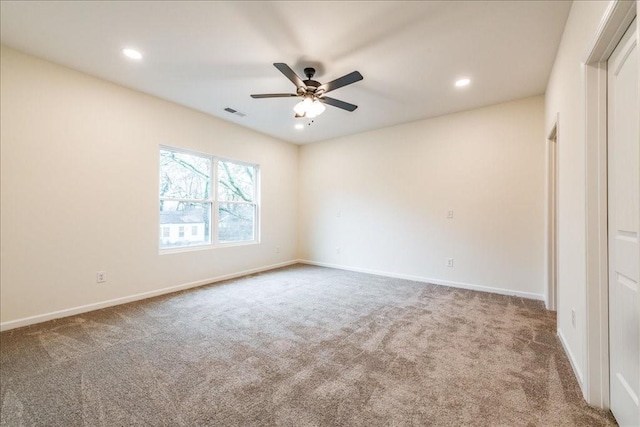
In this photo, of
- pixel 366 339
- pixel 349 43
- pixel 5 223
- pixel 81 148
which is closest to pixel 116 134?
pixel 81 148

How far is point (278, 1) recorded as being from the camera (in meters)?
2.02

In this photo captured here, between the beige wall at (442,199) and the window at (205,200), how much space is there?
148 cm

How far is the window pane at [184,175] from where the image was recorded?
3.91 m

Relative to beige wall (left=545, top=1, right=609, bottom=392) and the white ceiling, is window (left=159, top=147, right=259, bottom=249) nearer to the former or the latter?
the white ceiling

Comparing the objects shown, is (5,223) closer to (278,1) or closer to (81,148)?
(81,148)

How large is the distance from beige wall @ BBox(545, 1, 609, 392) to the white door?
0.16 m

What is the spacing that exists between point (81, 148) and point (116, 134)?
41 cm

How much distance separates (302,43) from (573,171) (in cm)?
243

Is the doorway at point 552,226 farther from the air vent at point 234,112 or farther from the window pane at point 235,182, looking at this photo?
the window pane at point 235,182

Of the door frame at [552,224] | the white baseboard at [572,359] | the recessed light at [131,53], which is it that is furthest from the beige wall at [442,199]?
the recessed light at [131,53]

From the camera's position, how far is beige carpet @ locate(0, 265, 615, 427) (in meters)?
1.50

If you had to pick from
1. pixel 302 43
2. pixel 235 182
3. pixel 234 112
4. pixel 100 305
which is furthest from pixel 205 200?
pixel 302 43

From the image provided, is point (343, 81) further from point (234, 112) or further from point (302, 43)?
point (234, 112)

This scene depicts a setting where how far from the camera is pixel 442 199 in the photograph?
4266 mm
